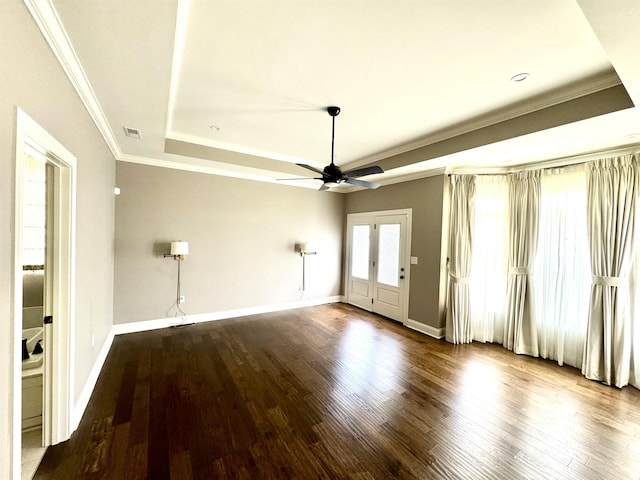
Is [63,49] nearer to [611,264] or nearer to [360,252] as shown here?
[360,252]

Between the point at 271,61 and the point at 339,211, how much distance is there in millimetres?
4456

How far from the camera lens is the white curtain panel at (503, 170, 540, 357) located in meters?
3.73

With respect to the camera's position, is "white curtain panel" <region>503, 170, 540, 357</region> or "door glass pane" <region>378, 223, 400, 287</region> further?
"door glass pane" <region>378, 223, 400, 287</region>

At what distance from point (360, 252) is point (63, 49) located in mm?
5400

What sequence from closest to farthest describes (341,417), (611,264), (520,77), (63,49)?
(63,49) < (520,77) < (341,417) < (611,264)

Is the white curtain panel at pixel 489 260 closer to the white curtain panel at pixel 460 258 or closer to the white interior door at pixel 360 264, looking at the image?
the white curtain panel at pixel 460 258

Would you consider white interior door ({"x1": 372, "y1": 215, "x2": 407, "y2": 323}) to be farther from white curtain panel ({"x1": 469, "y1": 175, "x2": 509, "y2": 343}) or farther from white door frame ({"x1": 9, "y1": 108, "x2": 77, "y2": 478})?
white door frame ({"x1": 9, "y1": 108, "x2": 77, "y2": 478})

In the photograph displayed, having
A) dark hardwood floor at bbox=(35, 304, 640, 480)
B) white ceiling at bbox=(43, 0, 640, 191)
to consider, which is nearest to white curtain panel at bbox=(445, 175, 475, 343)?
dark hardwood floor at bbox=(35, 304, 640, 480)

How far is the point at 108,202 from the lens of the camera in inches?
136

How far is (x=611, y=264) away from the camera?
3039 mm

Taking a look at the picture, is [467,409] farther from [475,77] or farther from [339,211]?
[339,211]

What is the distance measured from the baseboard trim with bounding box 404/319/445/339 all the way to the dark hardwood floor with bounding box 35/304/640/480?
1.52 ft

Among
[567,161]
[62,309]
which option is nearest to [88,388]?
[62,309]

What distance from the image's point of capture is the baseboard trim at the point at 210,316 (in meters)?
4.16
